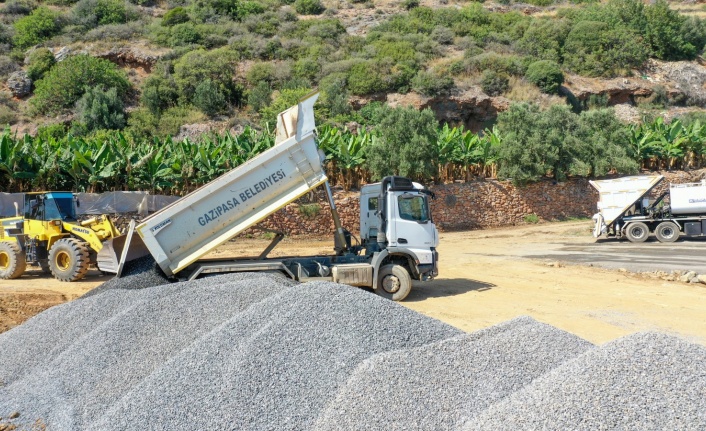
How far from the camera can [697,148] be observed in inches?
1378

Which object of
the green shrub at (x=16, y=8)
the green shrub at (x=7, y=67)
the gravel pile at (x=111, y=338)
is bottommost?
the gravel pile at (x=111, y=338)

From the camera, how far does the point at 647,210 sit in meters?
22.7

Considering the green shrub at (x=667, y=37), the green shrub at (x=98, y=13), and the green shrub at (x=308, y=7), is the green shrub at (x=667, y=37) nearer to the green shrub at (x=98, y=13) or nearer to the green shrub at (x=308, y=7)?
the green shrub at (x=308, y=7)

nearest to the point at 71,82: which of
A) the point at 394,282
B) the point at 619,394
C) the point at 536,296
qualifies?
the point at 394,282

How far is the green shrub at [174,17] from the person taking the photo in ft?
172

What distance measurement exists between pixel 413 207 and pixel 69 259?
900 centimetres

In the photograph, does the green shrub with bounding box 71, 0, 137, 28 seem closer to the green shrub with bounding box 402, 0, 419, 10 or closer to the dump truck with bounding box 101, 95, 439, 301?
the green shrub with bounding box 402, 0, 419, 10

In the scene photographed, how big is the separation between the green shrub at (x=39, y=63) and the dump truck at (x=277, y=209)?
125 ft

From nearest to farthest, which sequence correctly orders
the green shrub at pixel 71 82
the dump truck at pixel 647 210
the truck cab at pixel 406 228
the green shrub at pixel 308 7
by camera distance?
the truck cab at pixel 406 228 < the dump truck at pixel 647 210 < the green shrub at pixel 71 82 < the green shrub at pixel 308 7

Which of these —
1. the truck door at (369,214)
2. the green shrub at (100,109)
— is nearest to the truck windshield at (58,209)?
the truck door at (369,214)

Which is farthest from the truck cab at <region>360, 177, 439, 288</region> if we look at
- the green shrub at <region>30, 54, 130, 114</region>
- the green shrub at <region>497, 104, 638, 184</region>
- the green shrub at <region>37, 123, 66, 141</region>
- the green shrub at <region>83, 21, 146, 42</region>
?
the green shrub at <region>83, 21, 146, 42</region>

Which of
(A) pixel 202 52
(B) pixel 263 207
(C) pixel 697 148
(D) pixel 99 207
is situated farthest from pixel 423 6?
(B) pixel 263 207

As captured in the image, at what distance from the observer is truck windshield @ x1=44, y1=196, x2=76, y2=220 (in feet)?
50.2

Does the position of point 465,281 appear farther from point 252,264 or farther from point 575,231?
point 575,231
